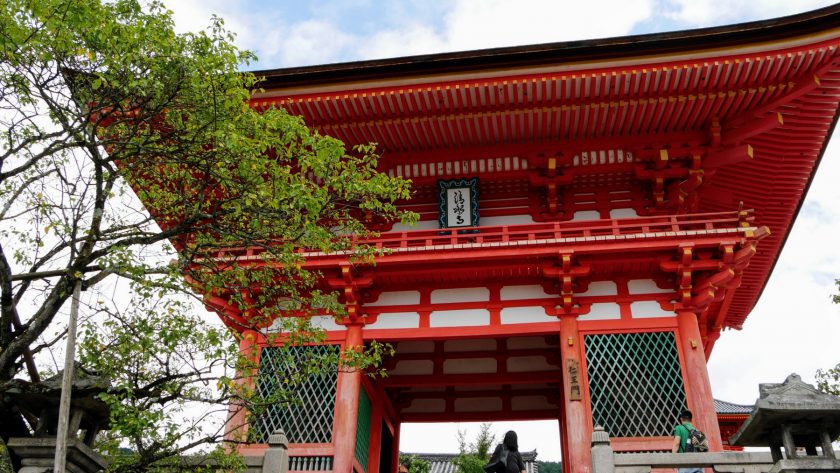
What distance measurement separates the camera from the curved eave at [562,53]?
1111 centimetres

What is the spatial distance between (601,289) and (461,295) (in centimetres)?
242

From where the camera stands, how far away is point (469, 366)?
1506cm

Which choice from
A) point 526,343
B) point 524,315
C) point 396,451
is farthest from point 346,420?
point 526,343

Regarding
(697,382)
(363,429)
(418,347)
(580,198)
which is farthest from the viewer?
(418,347)

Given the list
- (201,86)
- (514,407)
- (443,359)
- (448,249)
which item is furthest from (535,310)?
(201,86)

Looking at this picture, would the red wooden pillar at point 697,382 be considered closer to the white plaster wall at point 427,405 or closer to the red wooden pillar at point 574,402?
the red wooden pillar at point 574,402

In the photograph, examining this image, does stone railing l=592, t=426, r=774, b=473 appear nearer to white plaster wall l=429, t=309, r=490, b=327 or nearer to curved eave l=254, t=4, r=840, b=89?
white plaster wall l=429, t=309, r=490, b=327

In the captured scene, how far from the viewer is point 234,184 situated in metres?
7.48

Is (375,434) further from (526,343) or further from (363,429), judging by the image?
(526,343)

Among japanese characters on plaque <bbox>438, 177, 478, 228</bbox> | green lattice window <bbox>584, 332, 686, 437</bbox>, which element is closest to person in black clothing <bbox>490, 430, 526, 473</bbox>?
green lattice window <bbox>584, 332, 686, 437</bbox>

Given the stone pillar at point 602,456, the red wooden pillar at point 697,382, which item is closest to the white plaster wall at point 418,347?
the red wooden pillar at point 697,382

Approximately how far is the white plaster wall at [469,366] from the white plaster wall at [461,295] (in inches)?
115

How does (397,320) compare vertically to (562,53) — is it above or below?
below

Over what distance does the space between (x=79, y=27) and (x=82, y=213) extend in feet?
5.90
